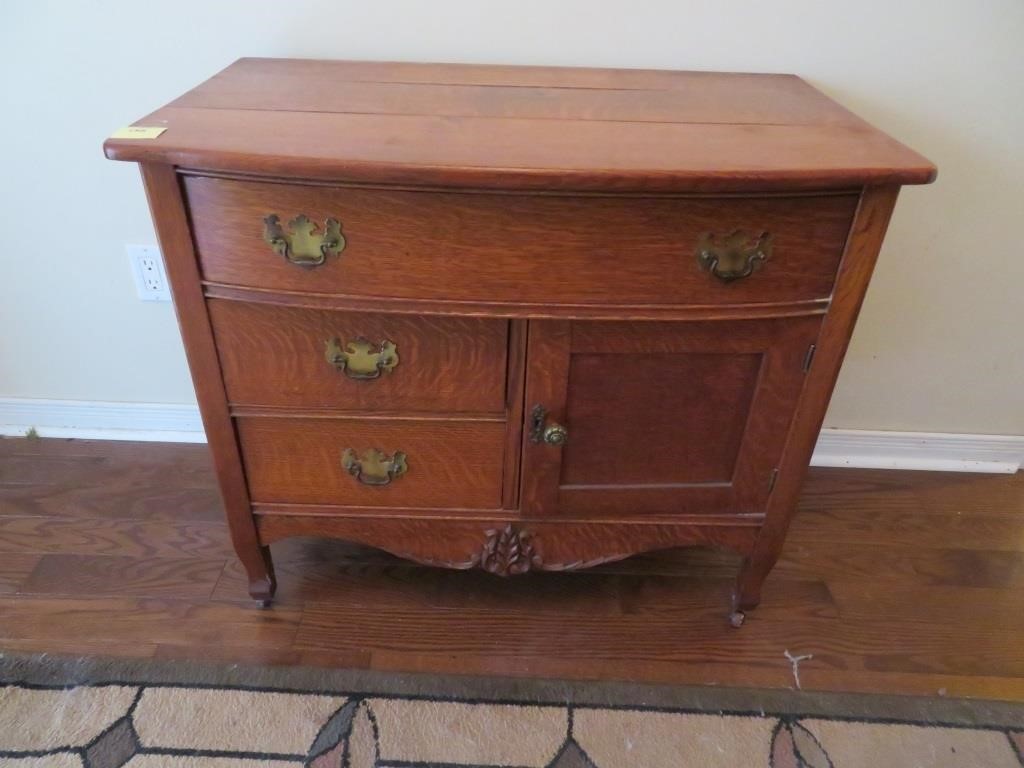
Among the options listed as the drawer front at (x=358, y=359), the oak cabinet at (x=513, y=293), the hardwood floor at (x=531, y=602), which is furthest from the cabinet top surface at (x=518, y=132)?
the hardwood floor at (x=531, y=602)

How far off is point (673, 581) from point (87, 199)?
123cm

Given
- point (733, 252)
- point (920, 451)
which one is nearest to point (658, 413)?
point (733, 252)

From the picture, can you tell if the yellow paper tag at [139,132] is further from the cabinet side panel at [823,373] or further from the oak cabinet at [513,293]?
the cabinet side panel at [823,373]

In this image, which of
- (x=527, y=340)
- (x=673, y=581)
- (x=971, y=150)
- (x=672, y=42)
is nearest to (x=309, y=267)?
(x=527, y=340)

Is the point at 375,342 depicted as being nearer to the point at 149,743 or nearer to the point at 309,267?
the point at 309,267

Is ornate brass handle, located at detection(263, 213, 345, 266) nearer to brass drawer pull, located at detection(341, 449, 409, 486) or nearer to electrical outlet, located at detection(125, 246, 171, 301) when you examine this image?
brass drawer pull, located at detection(341, 449, 409, 486)

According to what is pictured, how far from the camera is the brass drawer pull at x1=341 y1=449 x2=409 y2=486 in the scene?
3.22 ft

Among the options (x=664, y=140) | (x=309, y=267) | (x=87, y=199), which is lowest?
(x=87, y=199)

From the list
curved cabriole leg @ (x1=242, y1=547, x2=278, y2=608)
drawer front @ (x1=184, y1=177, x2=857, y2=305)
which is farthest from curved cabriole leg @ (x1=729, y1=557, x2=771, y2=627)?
curved cabriole leg @ (x1=242, y1=547, x2=278, y2=608)

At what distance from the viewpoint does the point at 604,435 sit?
0.96 m

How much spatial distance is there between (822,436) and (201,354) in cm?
122

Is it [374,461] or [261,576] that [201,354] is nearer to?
[374,461]

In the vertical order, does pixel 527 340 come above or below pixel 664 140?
below

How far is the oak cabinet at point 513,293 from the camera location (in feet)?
2.48
